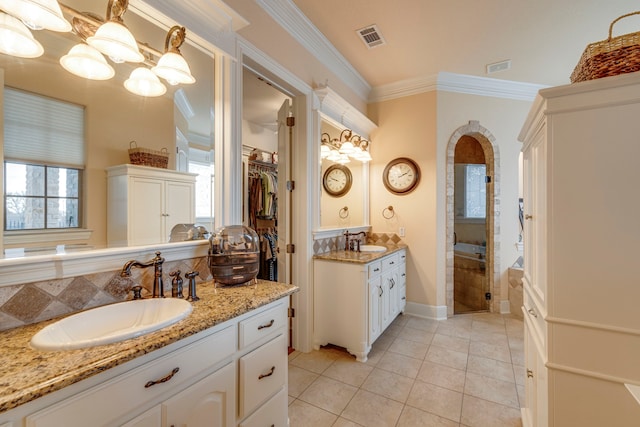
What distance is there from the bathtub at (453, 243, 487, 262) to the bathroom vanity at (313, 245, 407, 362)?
204 cm

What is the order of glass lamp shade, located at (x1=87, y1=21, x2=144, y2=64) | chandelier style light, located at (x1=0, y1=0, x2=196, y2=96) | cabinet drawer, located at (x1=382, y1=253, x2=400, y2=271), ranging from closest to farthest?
chandelier style light, located at (x1=0, y1=0, x2=196, y2=96) → glass lamp shade, located at (x1=87, y1=21, x2=144, y2=64) → cabinet drawer, located at (x1=382, y1=253, x2=400, y2=271)

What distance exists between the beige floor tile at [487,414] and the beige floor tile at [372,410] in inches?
17.0

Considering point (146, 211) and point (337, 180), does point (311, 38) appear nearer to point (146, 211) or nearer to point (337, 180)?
point (337, 180)

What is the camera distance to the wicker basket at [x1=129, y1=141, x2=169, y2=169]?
137cm

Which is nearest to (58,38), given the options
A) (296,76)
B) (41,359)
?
(41,359)

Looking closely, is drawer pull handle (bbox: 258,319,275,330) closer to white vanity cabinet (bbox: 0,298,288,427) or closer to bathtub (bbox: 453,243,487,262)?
white vanity cabinet (bbox: 0,298,288,427)

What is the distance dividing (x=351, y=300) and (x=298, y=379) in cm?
78

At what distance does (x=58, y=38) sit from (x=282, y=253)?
2.04 meters

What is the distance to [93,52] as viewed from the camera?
1.16 metres

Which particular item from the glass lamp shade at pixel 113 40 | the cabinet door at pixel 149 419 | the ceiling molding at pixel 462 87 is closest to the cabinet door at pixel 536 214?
the cabinet door at pixel 149 419

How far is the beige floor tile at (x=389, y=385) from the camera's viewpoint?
200 cm

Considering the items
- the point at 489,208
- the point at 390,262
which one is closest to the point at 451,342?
the point at 390,262

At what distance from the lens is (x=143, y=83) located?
1.38 m

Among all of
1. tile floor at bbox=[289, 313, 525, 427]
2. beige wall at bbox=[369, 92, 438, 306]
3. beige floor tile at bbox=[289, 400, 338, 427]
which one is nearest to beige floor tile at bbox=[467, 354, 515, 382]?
tile floor at bbox=[289, 313, 525, 427]
